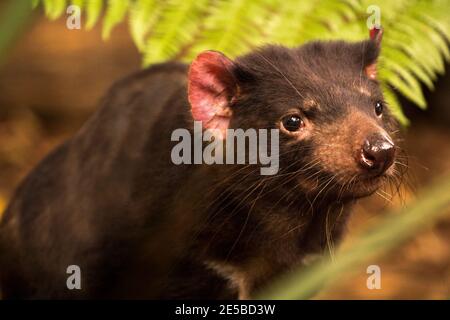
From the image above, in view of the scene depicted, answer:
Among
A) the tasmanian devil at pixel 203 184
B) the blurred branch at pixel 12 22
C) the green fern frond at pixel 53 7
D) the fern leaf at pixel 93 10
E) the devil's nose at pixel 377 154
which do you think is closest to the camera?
the blurred branch at pixel 12 22

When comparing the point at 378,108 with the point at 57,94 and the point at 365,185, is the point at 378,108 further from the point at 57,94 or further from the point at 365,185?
the point at 57,94

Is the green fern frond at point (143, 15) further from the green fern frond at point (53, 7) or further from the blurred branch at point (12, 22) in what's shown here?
the blurred branch at point (12, 22)

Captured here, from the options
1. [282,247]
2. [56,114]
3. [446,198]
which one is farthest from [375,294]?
[446,198]

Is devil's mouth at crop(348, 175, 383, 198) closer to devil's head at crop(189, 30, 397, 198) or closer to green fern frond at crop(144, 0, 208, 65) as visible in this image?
devil's head at crop(189, 30, 397, 198)

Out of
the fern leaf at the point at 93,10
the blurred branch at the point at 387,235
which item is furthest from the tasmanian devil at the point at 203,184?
the blurred branch at the point at 387,235

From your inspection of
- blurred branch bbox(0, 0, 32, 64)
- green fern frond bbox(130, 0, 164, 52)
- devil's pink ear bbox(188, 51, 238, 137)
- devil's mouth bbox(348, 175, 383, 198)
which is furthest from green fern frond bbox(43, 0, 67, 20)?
blurred branch bbox(0, 0, 32, 64)

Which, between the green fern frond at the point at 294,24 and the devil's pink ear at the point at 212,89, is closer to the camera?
the devil's pink ear at the point at 212,89
